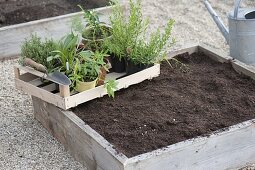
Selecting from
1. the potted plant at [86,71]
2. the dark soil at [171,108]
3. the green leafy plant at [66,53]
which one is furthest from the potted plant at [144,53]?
the green leafy plant at [66,53]

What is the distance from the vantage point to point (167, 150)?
312cm

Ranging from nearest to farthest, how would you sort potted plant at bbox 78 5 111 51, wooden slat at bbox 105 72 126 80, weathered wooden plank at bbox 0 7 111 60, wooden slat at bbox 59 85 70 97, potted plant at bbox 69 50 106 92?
wooden slat at bbox 59 85 70 97
potted plant at bbox 69 50 106 92
wooden slat at bbox 105 72 126 80
potted plant at bbox 78 5 111 51
weathered wooden plank at bbox 0 7 111 60

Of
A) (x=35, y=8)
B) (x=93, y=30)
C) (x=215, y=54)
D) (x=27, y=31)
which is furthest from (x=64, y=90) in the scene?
(x=35, y=8)

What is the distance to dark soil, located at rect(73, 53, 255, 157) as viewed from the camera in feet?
11.1

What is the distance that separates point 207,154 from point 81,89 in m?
0.95

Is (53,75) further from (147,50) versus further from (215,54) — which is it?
(215,54)

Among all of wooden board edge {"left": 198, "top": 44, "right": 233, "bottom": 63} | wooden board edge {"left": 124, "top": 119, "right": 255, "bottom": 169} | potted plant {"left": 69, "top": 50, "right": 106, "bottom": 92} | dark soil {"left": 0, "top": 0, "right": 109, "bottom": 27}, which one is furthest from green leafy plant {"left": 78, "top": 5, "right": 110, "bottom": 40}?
dark soil {"left": 0, "top": 0, "right": 109, "bottom": 27}

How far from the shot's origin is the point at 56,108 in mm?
3672

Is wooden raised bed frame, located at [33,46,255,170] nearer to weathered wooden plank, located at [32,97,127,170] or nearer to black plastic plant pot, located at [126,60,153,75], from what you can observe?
weathered wooden plank, located at [32,97,127,170]

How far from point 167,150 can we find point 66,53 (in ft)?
3.45

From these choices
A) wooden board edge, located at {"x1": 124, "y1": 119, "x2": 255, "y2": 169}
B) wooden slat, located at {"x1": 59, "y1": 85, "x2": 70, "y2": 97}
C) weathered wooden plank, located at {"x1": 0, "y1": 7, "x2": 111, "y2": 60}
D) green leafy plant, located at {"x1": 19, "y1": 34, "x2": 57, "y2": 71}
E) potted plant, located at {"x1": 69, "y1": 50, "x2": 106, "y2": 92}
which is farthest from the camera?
weathered wooden plank, located at {"x1": 0, "y1": 7, "x2": 111, "y2": 60}

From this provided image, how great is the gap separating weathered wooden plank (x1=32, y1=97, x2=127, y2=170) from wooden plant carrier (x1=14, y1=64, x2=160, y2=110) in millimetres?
85

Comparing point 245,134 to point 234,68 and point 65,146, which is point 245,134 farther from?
point 65,146

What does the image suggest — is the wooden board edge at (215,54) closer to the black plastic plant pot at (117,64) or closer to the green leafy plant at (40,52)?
the black plastic plant pot at (117,64)
